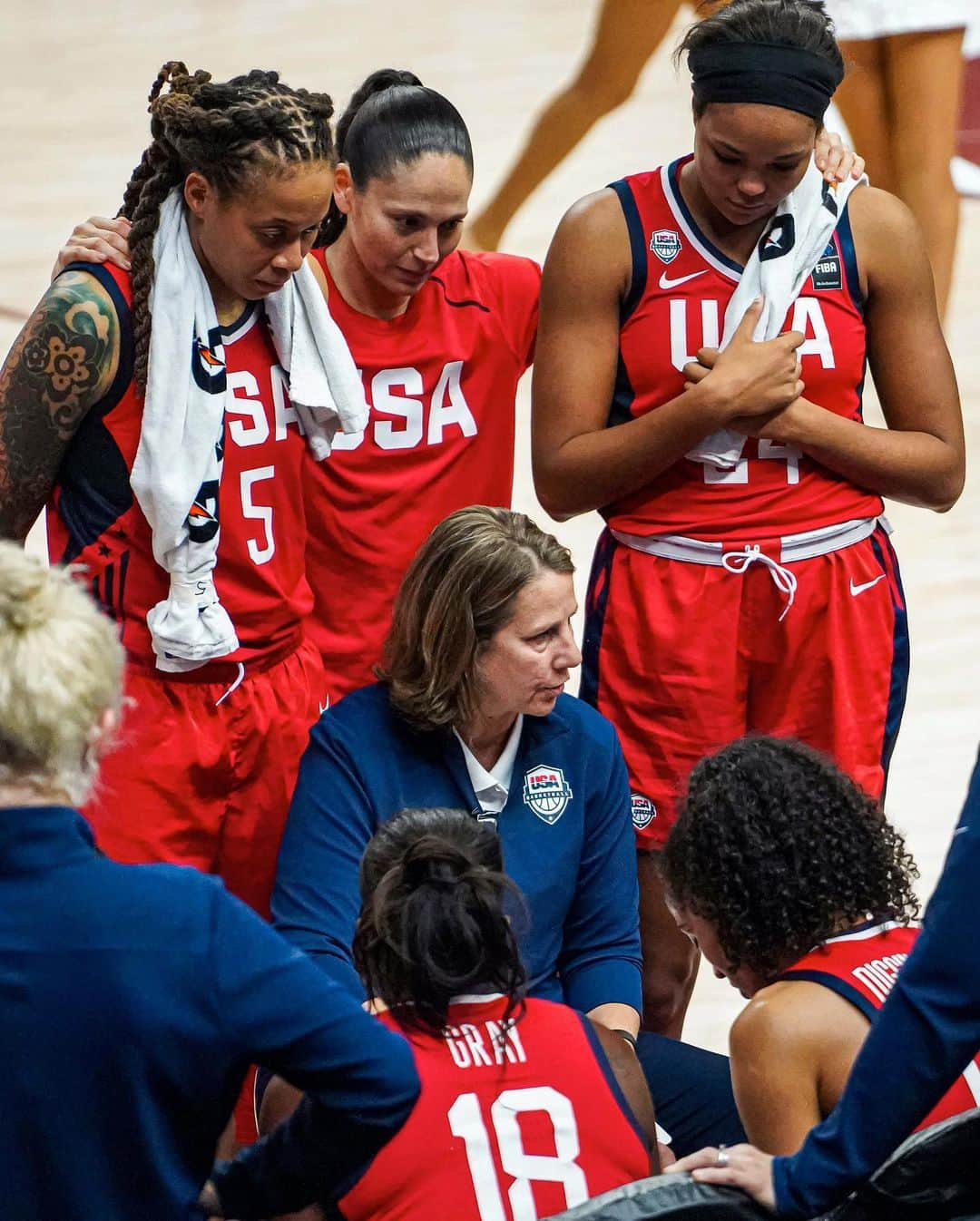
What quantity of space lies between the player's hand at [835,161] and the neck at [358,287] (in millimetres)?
647

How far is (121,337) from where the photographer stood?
2.37m

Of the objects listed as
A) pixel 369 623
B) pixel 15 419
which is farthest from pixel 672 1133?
pixel 15 419

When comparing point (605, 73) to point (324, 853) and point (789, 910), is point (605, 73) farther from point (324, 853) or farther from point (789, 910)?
point (789, 910)

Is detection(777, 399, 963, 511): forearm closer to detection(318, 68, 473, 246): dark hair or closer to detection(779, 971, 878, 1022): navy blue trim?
detection(318, 68, 473, 246): dark hair

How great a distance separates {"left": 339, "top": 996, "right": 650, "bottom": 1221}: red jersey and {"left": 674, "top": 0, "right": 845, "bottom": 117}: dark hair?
1.33 m

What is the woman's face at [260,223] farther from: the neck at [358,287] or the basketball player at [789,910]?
the basketball player at [789,910]

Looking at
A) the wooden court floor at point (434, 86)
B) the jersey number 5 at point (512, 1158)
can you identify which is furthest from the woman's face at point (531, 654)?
the wooden court floor at point (434, 86)

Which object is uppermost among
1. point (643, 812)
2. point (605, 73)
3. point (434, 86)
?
point (434, 86)

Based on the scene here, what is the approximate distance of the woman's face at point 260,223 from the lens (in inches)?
91.0

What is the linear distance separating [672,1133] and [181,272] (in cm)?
130

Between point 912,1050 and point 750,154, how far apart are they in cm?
133

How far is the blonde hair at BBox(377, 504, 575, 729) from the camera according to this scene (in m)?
2.50

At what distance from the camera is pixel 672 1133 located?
246 centimetres

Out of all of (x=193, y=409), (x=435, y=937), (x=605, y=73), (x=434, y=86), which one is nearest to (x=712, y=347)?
(x=193, y=409)
